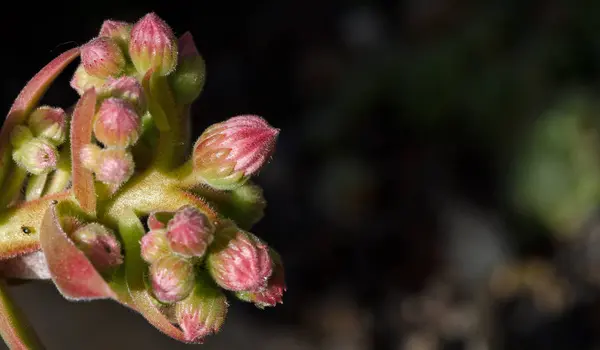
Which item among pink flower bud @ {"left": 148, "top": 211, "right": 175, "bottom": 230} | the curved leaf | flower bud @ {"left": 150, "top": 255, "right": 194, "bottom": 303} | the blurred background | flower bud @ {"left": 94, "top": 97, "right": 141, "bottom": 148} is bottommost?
the curved leaf

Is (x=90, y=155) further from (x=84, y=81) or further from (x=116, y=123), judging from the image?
(x=84, y=81)

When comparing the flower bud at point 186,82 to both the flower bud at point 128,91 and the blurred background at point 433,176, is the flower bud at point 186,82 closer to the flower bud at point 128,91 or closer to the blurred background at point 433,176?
the flower bud at point 128,91

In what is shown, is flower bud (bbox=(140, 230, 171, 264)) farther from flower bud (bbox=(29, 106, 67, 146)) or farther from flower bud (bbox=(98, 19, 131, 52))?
flower bud (bbox=(98, 19, 131, 52))

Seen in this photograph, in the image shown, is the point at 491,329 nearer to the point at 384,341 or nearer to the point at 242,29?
the point at 384,341

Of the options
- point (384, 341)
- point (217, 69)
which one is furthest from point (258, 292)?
point (217, 69)

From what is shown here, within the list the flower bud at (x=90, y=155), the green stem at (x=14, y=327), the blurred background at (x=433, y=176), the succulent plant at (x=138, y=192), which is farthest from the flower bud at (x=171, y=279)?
the blurred background at (x=433, y=176)

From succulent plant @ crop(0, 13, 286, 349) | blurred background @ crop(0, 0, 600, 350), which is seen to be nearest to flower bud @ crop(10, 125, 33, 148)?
succulent plant @ crop(0, 13, 286, 349)
